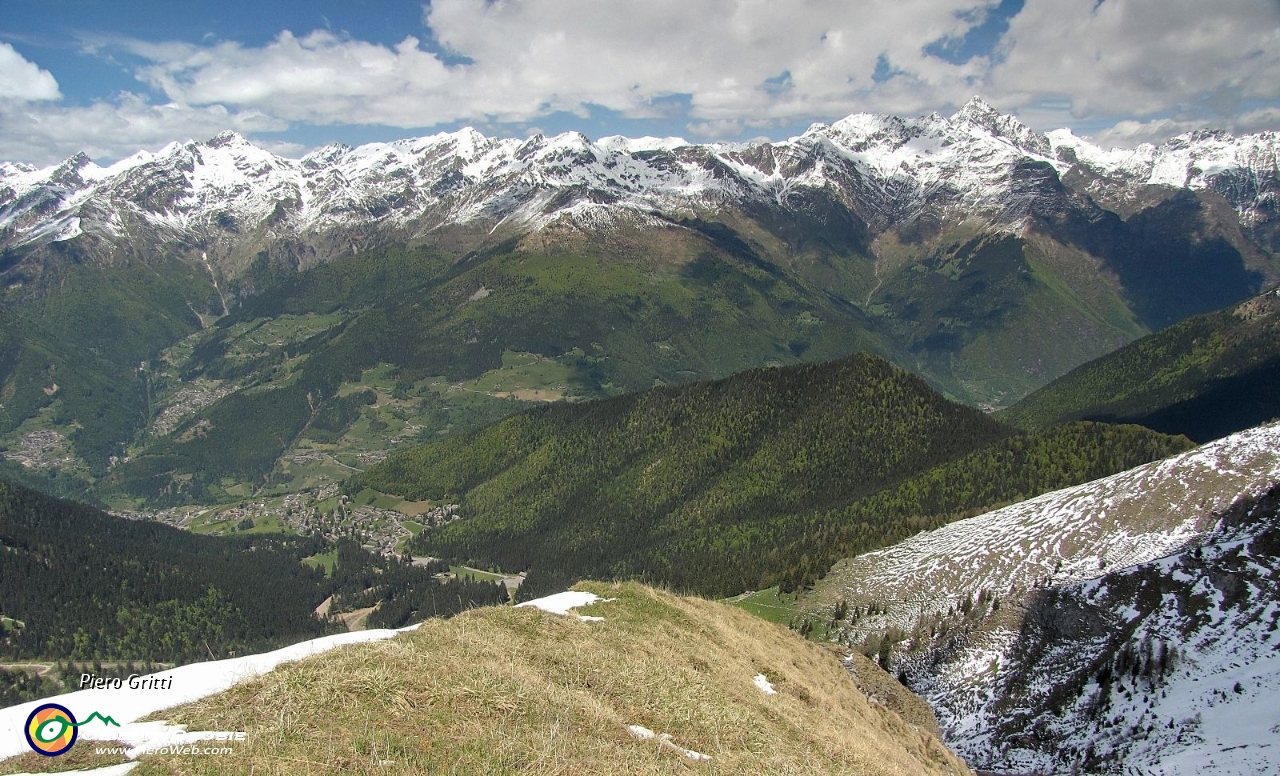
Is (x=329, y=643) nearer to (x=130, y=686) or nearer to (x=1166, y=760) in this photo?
(x=130, y=686)

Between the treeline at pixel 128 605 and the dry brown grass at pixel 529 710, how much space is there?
152112 mm

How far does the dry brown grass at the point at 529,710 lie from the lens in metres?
15.3

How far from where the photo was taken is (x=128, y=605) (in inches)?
6658

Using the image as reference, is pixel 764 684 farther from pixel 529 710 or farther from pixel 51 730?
pixel 51 730

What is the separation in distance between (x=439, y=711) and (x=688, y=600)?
28355mm

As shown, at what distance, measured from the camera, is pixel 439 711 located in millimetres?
17422

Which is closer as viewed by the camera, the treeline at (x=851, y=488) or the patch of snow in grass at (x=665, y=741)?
the patch of snow in grass at (x=665, y=741)

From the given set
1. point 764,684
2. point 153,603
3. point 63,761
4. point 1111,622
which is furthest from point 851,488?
point 63,761

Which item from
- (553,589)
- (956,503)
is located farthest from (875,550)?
(553,589)

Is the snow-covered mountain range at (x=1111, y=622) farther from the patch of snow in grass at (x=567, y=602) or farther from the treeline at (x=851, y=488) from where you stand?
the patch of snow in grass at (x=567, y=602)

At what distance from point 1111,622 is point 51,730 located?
71308mm

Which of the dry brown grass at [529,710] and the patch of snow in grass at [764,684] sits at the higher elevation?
the dry brown grass at [529,710]

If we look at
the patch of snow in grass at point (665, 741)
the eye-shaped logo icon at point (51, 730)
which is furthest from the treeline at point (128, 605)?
the patch of snow in grass at point (665, 741)

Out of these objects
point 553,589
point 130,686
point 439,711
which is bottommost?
point 553,589
